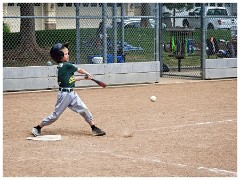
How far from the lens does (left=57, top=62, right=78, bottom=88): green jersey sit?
10391mm

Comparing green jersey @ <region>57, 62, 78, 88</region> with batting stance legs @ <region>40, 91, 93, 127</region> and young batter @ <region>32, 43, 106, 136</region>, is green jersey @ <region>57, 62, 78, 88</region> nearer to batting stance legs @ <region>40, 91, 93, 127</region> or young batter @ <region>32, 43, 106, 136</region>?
young batter @ <region>32, 43, 106, 136</region>

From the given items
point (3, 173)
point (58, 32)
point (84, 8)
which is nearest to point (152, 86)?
point (58, 32)

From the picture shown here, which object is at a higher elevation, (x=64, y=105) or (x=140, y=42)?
(x=140, y=42)

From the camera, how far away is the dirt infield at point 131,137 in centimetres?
812

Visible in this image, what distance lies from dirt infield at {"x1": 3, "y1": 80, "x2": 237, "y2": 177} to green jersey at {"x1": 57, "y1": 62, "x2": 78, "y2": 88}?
808 mm

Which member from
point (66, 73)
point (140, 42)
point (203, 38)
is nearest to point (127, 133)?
point (66, 73)

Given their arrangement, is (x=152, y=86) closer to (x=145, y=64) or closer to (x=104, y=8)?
(x=145, y=64)

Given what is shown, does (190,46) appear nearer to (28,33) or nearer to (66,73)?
(28,33)

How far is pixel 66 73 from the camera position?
34.1ft

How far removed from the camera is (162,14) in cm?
2156

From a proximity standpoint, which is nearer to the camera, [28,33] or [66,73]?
[66,73]

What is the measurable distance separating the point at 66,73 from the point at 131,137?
139 cm

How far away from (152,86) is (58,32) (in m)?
8.99

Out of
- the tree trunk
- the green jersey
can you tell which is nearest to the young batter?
the green jersey
